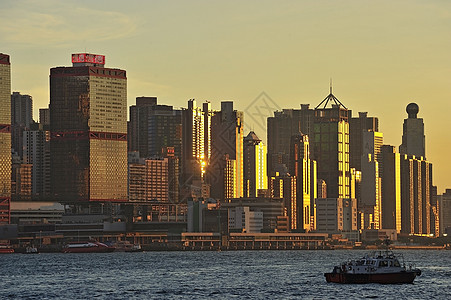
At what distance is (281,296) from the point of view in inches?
6742

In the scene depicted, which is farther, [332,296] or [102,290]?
[102,290]

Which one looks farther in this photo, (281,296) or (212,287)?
(212,287)

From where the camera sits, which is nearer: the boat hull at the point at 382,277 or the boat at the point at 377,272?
the boat hull at the point at 382,277

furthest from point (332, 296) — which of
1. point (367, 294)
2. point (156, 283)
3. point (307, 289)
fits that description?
point (156, 283)

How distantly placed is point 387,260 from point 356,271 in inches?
196

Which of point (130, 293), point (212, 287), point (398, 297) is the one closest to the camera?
point (398, 297)

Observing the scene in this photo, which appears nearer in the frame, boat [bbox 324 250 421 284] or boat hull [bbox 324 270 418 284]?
boat hull [bbox 324 270 418 284]

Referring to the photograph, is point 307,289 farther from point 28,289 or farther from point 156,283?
point 28,289

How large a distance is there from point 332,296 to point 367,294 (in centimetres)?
488

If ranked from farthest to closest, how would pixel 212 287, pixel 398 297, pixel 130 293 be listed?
pixel 212 287 → pixel 130 293 → pixel 398 297

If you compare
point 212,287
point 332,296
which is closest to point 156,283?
point 212,287

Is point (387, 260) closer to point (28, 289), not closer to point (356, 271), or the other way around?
point (356, 271)

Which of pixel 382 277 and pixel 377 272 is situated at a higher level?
pixel 377 272

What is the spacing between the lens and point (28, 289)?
617 ft
